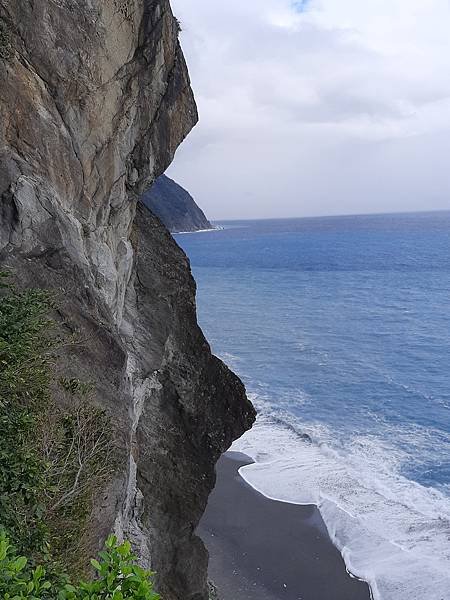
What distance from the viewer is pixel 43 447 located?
7582 mm

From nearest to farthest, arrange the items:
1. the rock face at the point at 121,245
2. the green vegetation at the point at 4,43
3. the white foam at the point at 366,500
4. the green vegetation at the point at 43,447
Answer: the green vegetation at the point at 43,447 < the rock face at the point at 121,245 < the green vegetation at the point at 4,43 < the white foam at the point at 366,500

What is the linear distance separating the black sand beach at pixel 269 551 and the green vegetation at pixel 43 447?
12300mm

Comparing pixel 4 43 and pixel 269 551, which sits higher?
pixel 4 43

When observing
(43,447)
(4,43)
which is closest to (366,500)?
(43,447)

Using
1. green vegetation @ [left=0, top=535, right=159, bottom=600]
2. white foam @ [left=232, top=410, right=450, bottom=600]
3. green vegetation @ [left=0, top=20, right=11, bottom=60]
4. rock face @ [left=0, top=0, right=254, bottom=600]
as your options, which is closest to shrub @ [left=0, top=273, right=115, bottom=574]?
rock face @ [left=0, top=0, right=254, bottom=600]

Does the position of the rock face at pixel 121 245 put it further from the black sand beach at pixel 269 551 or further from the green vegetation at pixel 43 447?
the black sand beach at pixel 269 551

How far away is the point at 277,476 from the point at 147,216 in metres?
15.3

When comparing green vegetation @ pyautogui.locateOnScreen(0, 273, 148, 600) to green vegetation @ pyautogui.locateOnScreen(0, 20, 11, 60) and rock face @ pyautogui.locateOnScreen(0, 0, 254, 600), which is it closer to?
rock face @ pyautogui.locateOnScreen(0, 0, 254, 600)

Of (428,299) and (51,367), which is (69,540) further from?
(428,299)

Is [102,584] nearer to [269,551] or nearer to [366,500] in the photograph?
[269,551]

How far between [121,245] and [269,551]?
13515mm

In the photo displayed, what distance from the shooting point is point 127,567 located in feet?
12.7

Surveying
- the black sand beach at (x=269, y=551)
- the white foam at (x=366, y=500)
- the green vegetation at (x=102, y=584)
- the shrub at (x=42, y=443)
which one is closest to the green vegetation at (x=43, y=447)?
the shrub at (x=42, y=443)

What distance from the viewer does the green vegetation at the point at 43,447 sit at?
6.34 meters
